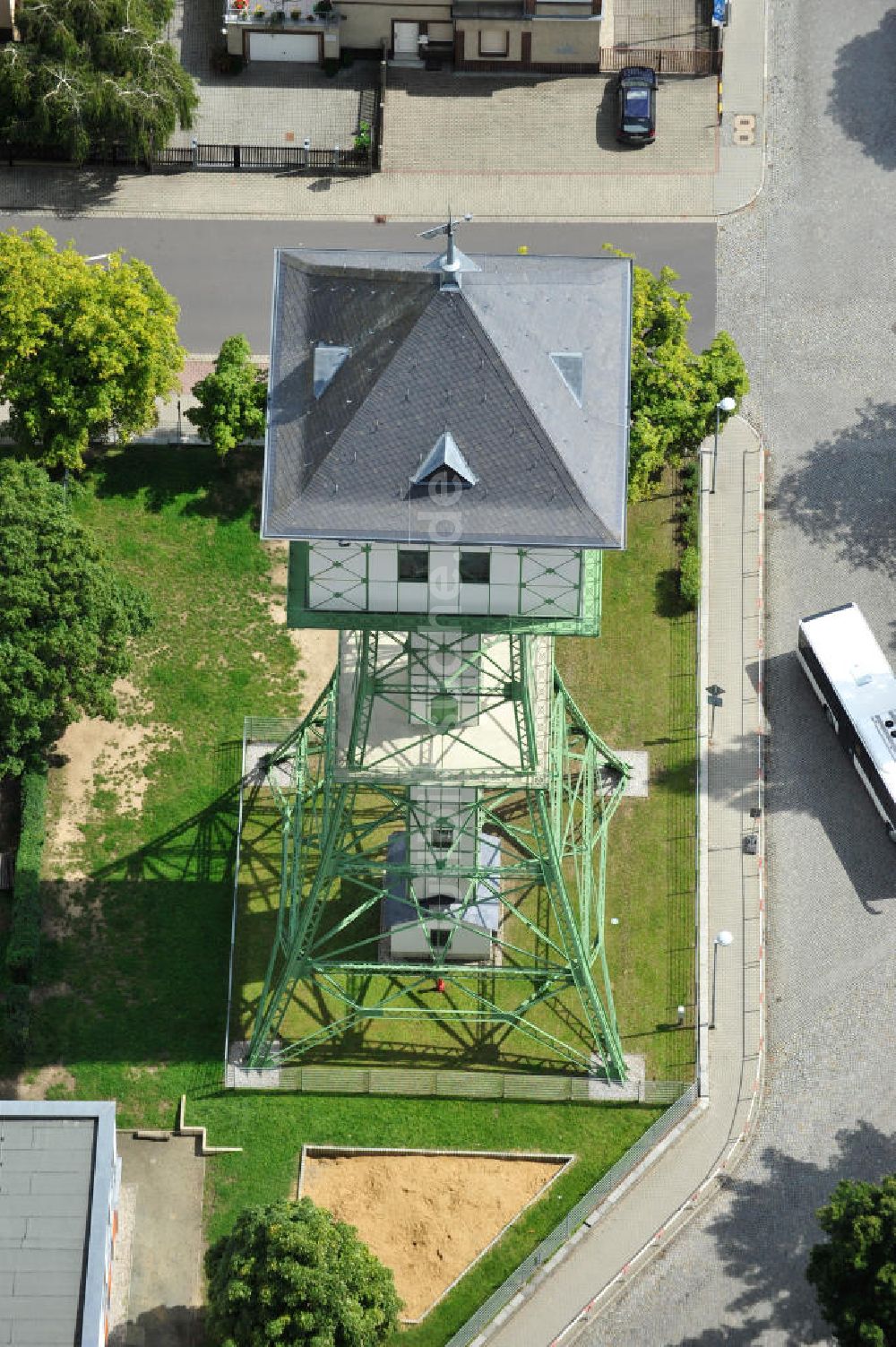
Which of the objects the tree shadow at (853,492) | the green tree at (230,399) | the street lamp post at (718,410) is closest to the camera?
the street lamp post at (718,410)

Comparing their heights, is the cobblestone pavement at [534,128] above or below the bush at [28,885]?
above

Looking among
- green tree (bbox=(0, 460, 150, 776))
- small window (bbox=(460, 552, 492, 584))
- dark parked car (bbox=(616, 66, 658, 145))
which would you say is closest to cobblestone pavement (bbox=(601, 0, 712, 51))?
dark parked car (bbox=(616, 66, 658, 145))

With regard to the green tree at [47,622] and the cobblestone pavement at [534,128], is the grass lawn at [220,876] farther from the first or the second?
the cobblestone pavement at [534,128]

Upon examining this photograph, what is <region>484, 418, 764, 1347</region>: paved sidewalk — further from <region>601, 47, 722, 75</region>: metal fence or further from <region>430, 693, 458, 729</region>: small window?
<region>601, 47, 722, 75</region>: metal fence

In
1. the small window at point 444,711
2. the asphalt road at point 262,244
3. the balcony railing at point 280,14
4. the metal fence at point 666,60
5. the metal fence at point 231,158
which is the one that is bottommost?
the small window at point 444,711

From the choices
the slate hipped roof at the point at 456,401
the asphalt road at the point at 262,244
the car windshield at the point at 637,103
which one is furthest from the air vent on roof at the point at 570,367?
the car windshield at the point at 637,103

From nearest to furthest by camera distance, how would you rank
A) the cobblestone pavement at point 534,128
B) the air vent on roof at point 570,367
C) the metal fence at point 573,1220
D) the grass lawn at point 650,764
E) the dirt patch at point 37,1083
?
the air vent on roof at point 570,367 → the metal fence at point 573,1220 → the dirt patch at point 37,1083 → the grass lawn at point 650,764 → the cobblestone pavement at point 534,128

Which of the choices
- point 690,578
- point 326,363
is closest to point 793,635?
point 690,578

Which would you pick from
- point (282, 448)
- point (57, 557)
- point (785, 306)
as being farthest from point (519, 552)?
point (785, 306)
